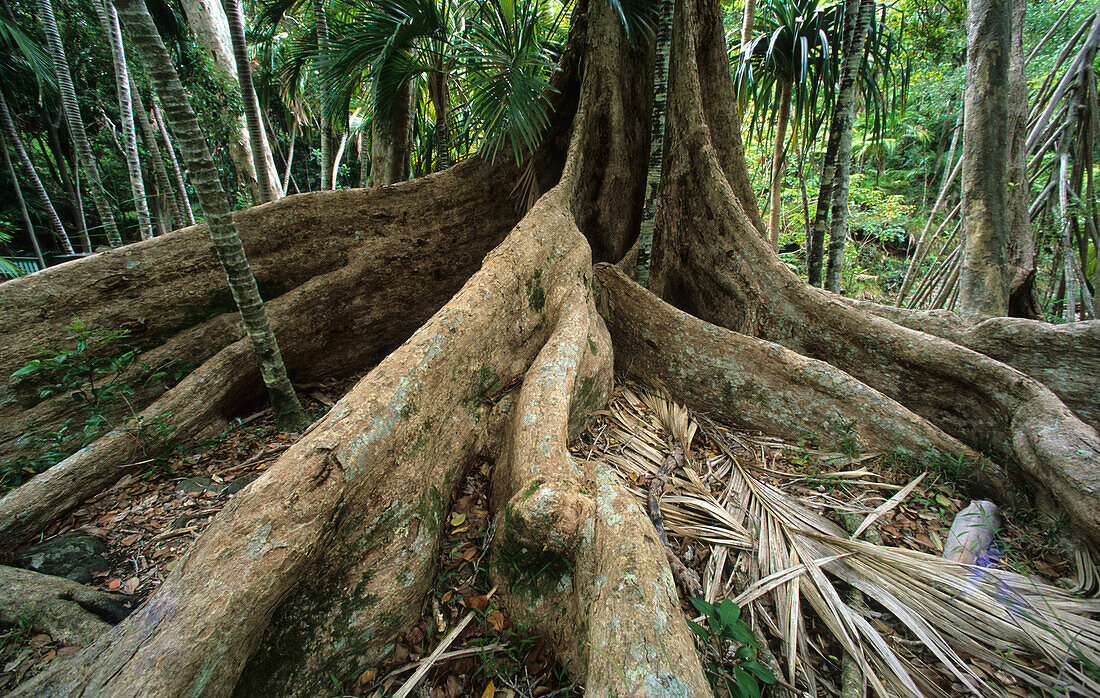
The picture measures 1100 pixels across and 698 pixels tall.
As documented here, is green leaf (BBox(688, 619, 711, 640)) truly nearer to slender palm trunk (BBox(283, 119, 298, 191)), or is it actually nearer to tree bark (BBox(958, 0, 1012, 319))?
tree bark (BBox(958, 0, 1012, 319))

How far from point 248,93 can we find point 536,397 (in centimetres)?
453

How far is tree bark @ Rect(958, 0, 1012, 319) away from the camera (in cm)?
336

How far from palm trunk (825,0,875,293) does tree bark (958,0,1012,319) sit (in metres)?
0.76

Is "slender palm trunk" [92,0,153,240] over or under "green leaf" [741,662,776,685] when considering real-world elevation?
over

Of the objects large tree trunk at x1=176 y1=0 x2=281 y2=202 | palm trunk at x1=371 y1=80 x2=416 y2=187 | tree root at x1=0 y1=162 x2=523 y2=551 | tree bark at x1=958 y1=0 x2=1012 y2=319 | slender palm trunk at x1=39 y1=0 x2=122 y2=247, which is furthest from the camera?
large tree trunk at x1=176 y1=0 x2=281 y2=202

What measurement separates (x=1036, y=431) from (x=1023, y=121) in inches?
152

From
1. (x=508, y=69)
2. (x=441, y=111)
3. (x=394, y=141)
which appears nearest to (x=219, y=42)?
(x=441, y=111)

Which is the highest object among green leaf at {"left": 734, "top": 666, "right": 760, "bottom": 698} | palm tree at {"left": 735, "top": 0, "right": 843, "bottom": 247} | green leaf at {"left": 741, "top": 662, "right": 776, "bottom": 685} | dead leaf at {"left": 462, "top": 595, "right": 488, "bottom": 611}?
palm tree at {"left": 735, "top": 0, "right": 843, "bottom": 247}

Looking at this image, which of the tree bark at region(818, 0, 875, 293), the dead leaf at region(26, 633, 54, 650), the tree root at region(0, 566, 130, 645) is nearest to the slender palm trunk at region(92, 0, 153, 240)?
the tree root at region(0, 566, 130, 645)

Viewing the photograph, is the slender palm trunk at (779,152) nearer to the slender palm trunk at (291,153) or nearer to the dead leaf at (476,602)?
the dead leaf at (476,602)

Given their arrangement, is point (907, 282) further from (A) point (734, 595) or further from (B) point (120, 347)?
(B) point (120, 347)

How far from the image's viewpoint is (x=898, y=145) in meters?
14.0

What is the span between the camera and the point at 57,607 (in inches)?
62.9

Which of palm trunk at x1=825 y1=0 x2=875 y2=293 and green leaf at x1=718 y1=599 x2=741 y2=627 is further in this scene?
palm trunk at x1=825 y1=0 x2=875 y2=293
